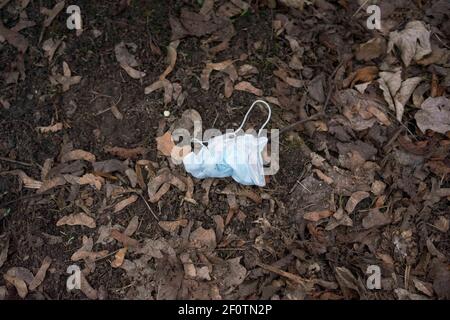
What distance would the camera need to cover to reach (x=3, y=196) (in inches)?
114

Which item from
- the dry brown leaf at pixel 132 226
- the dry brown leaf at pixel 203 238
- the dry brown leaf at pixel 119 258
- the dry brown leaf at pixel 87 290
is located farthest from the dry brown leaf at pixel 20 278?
the dry brown leaf at pixel 203 238

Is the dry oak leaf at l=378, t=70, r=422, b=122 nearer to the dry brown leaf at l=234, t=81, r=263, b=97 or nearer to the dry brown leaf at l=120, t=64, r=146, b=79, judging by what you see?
the dry brown leaf at l=234, t=81, r=263, b=97

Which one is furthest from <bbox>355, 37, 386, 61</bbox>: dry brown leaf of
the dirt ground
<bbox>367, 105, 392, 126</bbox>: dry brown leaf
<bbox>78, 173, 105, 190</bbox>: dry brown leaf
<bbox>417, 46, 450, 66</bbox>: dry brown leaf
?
<bbox>78, 173, 105, 190</bbox>: dry brown leaf

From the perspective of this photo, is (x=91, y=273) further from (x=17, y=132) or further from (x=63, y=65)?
(x=63, y=65)

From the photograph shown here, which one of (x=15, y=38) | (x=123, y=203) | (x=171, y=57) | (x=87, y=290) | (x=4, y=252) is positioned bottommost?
(x=87, y=290)

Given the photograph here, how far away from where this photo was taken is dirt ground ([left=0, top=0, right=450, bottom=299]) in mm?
2707

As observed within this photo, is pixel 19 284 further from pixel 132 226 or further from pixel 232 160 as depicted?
pixel 232 160

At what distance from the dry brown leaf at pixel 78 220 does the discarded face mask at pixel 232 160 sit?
65 centimetres

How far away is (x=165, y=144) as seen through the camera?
297cm

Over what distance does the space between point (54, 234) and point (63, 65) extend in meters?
1.14

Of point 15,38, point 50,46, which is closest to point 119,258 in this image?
point 50,46

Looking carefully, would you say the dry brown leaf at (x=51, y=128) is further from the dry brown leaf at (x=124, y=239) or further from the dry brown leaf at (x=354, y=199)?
the dry brown leaf at (x=354, y=199)

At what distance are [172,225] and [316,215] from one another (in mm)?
852

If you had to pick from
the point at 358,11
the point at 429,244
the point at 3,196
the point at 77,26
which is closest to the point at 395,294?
the point at 429,244
